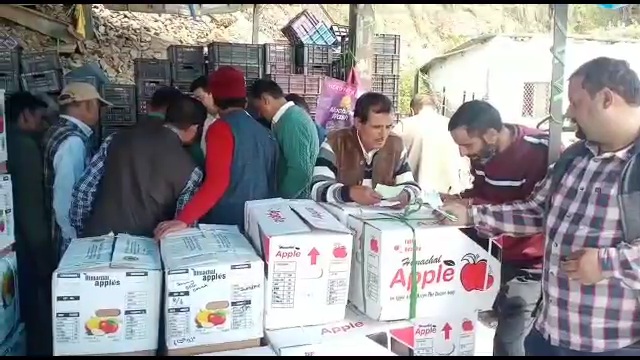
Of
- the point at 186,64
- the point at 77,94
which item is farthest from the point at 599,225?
the point at 186,64

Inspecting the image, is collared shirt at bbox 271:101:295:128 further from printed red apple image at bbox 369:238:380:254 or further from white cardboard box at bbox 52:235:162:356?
white cardboard box at bbox 52:235:162:356

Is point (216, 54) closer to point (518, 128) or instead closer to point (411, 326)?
point (518, 128)

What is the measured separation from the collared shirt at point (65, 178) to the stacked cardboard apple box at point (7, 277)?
0.40 m

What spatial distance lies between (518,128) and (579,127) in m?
0.73

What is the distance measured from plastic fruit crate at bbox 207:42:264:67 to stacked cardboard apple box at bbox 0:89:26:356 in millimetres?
3614

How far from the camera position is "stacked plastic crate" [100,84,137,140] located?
240 inches

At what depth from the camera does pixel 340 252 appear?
2.17 m

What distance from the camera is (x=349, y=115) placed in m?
5.82

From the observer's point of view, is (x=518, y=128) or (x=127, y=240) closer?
(x=127, y=240)

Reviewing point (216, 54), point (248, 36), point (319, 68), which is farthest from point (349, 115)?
point (248, 36)

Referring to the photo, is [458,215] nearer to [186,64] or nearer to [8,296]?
[8,296]

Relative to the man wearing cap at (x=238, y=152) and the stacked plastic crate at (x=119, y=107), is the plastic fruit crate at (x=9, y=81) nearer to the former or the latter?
the stacked plastic crate at (x=119, y=107)

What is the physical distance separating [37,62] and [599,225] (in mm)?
5538

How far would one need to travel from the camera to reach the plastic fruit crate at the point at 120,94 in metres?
6.12
